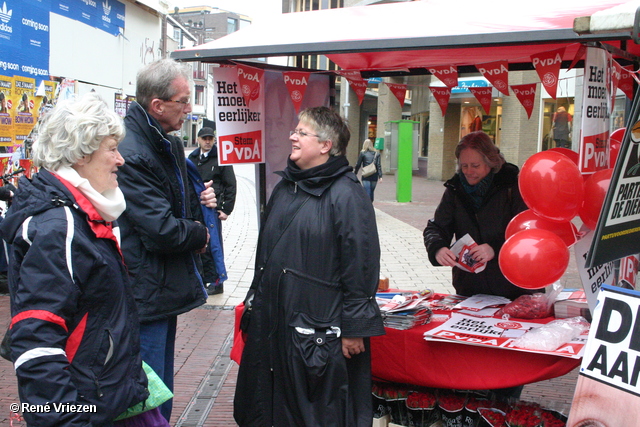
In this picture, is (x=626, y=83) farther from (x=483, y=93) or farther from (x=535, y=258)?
(x=535, y=258)

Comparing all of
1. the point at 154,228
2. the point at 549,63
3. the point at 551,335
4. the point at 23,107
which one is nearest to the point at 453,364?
the point at 551,335

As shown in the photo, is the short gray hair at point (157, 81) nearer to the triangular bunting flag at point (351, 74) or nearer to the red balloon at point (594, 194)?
the triangular bunting flag at point (351, 74)

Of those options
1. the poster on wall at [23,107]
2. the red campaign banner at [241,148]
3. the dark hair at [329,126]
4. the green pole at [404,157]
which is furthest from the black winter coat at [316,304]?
the green pole at [404,157]

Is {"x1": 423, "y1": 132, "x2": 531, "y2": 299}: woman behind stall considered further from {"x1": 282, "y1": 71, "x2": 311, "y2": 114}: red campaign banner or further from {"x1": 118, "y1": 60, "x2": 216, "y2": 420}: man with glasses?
{"x1": 118, "y1": 60, "x2": 216, "y2": 420}: man with glasses

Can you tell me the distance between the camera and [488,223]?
3.82 meters

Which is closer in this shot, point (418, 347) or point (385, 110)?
point (418, 347)

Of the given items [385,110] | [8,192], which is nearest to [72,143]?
[8,192]

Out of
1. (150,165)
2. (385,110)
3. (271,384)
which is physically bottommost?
(271,384)

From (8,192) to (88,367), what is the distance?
4400 mm

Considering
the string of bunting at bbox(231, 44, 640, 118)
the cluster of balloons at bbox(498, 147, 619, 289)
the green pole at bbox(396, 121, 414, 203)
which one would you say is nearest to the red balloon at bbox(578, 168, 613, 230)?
the cluster of balloons at bbox(498, 147, 619, 289)

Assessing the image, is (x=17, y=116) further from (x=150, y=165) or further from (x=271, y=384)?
(x=271, y=384)

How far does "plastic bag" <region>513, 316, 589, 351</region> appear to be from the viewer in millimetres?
2982

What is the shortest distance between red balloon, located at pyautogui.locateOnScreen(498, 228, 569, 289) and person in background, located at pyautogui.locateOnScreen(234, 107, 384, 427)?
67cm

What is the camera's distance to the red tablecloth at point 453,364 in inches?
119
